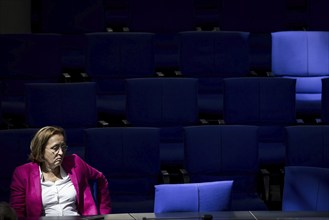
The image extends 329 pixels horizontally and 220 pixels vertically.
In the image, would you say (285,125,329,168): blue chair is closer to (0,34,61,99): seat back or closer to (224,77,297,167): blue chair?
(224,77,297,167): blue chair

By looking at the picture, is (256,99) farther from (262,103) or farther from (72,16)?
(72,16)

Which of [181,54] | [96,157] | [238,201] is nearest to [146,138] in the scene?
[96,157]

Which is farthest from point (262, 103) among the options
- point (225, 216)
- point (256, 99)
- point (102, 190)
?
point (225, 216)

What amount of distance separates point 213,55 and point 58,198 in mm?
693

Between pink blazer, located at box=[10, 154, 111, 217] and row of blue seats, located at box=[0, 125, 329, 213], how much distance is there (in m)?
0.18

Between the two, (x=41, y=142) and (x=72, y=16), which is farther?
(x=72, y=16)

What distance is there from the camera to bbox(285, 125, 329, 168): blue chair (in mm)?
1588

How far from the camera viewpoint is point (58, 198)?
4.38 ft

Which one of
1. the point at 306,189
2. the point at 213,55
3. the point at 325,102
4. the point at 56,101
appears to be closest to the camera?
the point at 306,189

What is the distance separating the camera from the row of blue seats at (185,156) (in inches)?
60.6

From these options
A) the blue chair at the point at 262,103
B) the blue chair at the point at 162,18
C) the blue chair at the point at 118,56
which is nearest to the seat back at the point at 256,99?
the blue chair at the point at 262,103

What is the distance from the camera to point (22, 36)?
6.18ft

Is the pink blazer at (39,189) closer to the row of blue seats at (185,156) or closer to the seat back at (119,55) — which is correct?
the row of blue seats at (185,156)

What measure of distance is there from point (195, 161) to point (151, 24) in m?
0.66
